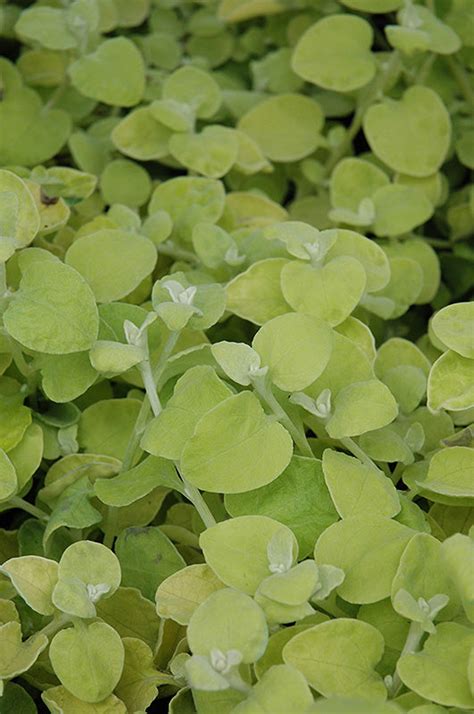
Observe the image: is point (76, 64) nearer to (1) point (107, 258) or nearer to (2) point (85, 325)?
(1) point (107, 258)

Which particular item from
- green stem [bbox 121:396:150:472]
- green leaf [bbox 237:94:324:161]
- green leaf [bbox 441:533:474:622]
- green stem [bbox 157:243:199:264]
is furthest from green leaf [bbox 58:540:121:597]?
green leaf [bbox 237:94:324:161]

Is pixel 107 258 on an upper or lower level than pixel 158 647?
upper

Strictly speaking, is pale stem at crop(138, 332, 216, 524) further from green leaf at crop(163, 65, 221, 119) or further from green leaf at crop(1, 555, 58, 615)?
green leaf at crop(163, 65, 221, 119)

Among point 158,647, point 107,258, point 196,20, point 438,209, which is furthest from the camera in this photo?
point 196,20

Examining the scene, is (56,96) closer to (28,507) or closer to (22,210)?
(22,210)

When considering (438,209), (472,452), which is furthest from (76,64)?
(472,452)

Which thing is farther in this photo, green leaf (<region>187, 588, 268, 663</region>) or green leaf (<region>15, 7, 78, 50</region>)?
green leaf (<region>15, 7, 78, 50</region>)
